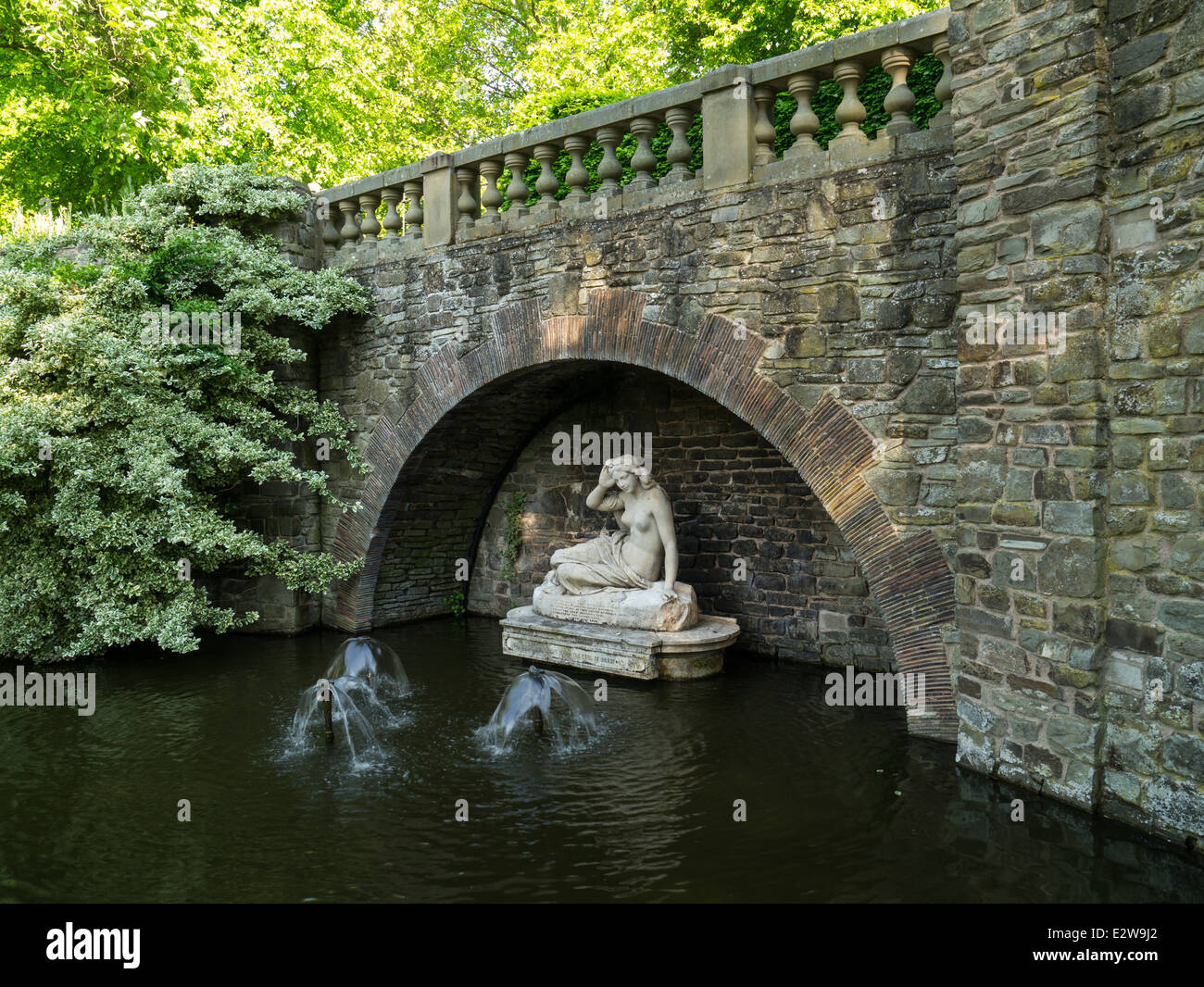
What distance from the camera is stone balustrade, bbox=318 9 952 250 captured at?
5.54 meters

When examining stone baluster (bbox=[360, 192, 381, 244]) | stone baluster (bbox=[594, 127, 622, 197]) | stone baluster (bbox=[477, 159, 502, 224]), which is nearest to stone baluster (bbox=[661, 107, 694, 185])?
stone baluster (bbox=[594, 127, 622, 197])

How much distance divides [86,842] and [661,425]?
6.03 m

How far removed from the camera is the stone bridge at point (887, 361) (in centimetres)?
414

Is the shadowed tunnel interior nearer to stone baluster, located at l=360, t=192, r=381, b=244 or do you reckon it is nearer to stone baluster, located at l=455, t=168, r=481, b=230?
stone baluster, located at l=455, t=168, r=481, b=230

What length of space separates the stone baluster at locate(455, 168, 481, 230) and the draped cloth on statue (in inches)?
128

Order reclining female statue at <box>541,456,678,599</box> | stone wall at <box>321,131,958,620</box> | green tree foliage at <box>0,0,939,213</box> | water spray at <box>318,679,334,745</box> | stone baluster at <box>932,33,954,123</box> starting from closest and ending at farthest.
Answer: stone baluster at <box>932,33,954,123</box>
stone wall at <box>321,131,958,620</box>
water spray at <box>318,679,334,745</box>
reclining female statue at <box>541,456,678,599</box>
green tree foliage at <box>0,0,939,213</box>

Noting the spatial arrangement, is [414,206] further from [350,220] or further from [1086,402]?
[1086,402]

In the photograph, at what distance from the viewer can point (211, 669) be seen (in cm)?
793

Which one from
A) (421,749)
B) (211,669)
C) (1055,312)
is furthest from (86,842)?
(1055,312)

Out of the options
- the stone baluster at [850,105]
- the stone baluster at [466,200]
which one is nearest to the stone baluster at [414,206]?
the stone baluster at [466,200]

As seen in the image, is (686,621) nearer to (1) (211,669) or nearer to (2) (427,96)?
(1) (211,669)

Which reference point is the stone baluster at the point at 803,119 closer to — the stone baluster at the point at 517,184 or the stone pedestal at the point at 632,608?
the stone baluster at the point at 517,184

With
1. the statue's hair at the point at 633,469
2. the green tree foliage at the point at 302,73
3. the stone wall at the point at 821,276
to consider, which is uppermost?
the green tree foliage at the point at 302,73

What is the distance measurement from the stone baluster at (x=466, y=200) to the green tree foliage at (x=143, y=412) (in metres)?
1.44
